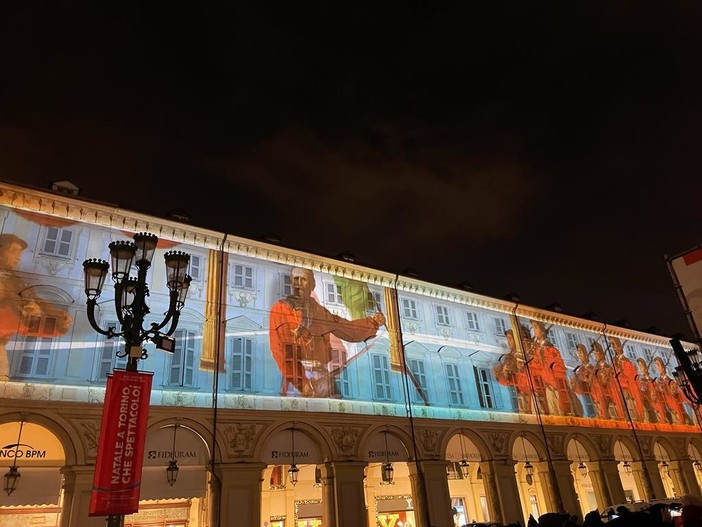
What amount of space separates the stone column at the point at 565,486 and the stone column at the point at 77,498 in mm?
17400

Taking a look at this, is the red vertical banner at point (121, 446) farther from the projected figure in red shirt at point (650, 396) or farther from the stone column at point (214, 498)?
→ the projected figure in red shirt at point (650, 396)

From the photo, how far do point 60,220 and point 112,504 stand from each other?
30.7 ft

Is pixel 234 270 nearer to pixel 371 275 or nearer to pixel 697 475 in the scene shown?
pixel 371 275

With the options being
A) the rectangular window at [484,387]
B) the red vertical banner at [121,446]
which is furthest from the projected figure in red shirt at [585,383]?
the red vertical banner at [121,446]

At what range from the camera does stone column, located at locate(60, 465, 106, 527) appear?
11977 mm

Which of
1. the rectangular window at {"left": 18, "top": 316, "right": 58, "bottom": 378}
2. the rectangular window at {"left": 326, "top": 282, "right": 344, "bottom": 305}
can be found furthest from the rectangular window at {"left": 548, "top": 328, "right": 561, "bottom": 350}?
the rectangular window at {"left": 18, "top": 316, "right": 58, "bottom": 378}

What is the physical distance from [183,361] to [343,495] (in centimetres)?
650

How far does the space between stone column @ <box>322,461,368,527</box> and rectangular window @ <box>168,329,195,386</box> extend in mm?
5270

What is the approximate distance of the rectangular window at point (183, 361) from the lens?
48.0 ft

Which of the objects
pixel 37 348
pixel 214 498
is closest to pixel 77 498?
pixel 214 498

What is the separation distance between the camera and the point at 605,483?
2309cm

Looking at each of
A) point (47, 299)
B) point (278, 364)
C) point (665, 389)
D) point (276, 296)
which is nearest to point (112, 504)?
point (47, 299)

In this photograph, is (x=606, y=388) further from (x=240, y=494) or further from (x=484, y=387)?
Result: (x=240, y=494)

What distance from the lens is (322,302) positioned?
724 inches
